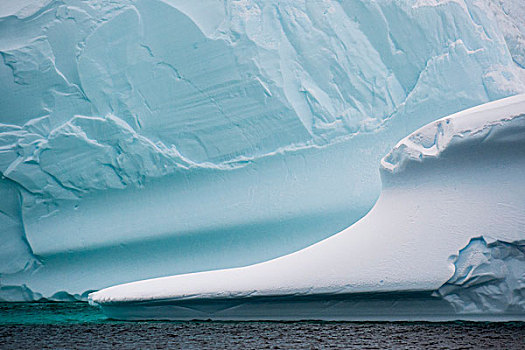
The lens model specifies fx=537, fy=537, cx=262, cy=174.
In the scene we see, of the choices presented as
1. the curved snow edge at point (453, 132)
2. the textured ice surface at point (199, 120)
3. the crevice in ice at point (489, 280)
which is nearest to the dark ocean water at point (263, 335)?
the crevice in ice at point (489, 280)

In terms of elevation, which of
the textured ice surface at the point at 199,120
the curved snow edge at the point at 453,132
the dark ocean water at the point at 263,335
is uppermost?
the textured ice surface at the point at 199,120

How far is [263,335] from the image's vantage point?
64.1 inches

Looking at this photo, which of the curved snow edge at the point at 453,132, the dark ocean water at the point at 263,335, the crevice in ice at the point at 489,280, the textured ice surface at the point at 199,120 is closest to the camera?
the dark ocean water at the point at 263,335

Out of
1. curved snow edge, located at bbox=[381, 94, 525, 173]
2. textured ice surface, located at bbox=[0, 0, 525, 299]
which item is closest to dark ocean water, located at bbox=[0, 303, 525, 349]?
curved snow edge, located at bbox=[381, 94, 525, 173]

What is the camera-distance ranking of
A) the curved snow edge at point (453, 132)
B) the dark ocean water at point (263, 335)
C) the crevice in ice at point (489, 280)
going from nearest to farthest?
the dark ocean water at point (263, 335)
the crevice in ice at point (489, 280)
the curved snow edge at point (453, 132)

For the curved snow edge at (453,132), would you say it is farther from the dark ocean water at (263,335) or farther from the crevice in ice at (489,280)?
the dark ocean water at (263,335)

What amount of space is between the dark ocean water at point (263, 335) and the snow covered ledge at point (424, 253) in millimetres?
88

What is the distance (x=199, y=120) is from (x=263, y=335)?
166 centimetres

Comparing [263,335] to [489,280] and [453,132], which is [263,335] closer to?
[489,280]

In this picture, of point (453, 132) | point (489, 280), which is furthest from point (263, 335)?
point (453, 132)

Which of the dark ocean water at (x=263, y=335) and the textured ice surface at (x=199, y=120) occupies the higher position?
the textured ice surface at (x=199, y=120)

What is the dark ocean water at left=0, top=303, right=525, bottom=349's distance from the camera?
1.42 m

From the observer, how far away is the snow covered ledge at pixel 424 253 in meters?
1.78

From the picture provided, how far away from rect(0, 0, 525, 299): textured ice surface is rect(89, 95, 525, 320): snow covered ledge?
0.91 metres
